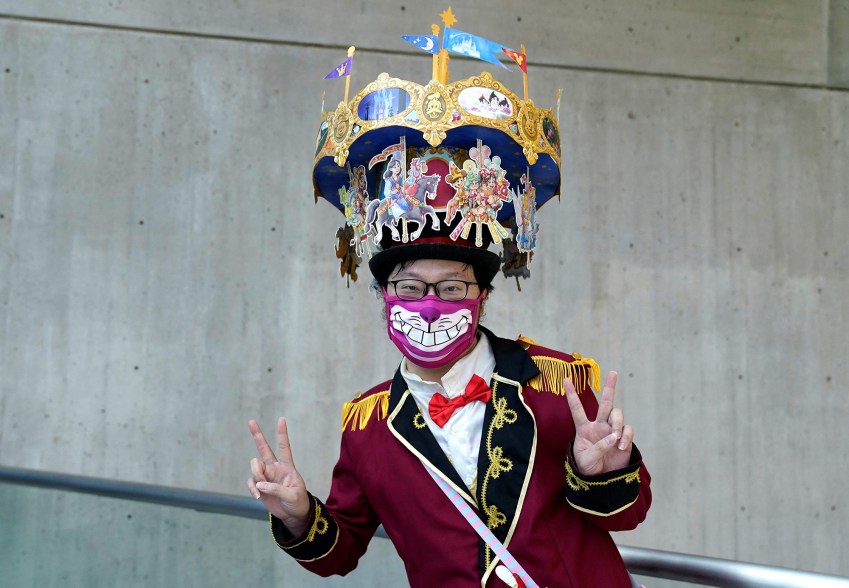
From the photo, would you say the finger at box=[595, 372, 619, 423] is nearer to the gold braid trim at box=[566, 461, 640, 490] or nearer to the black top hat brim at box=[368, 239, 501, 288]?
the gold braid trim at box=[566, 461, 640, 490]

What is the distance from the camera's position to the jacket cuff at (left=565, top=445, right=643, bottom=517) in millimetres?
1713

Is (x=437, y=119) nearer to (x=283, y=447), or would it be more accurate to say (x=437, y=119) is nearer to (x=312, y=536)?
(x=283, y=447)

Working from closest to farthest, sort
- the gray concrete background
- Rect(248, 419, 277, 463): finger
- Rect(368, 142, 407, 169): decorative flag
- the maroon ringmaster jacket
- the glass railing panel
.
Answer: the maroon ringmaster jacket, Rect(248, 419, 277, 463): finger, Rect(368, 142, 407, 169): decorative flag, the glass railing panel, the gray concrete background

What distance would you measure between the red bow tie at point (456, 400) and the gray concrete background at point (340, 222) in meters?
2.26

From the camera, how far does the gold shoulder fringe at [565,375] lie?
193cm

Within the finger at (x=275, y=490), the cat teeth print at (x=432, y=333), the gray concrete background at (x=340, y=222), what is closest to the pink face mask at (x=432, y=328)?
the cat teeth print at (x=432, y=333)

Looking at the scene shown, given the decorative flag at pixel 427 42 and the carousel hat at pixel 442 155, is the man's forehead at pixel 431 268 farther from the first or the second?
the decorative flag at pixel 427 42

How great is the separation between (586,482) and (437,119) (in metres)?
0.85

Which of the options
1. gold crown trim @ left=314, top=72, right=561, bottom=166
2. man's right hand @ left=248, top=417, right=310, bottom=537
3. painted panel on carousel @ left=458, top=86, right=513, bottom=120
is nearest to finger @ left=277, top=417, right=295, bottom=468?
man's right hand @ left=248, top=417, right=310, bottom=537

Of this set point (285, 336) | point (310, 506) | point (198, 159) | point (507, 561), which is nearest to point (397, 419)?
point (310, 506)

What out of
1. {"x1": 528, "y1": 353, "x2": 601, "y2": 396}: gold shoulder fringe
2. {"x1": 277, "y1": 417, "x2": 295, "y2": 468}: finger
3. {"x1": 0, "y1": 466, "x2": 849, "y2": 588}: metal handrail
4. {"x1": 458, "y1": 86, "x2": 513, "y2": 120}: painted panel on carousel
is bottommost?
{"x1": 0, "y1": 466, "x2": 849, "y2": 588}: metal handrail

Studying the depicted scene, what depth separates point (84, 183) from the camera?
4125mm

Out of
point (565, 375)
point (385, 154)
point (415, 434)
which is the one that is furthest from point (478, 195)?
point (415, 434)

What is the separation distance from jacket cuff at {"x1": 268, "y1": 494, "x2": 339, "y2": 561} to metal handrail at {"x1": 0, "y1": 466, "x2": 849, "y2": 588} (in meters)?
0.36
